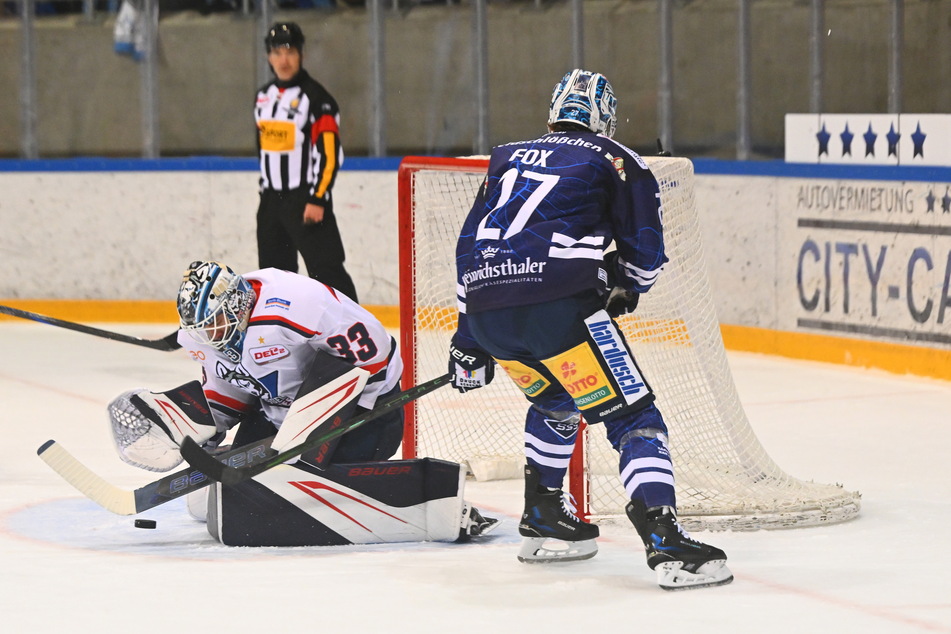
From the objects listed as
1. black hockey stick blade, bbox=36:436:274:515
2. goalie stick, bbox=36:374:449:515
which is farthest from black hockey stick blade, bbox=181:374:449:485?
black hockey stick blade, bbox=36:436:274:515

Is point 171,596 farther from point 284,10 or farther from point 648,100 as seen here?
point 284,10

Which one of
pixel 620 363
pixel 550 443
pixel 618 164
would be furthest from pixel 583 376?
pixel 618 164

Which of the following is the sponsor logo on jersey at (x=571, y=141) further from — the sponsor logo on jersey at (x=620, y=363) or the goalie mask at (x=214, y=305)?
the goalie mask at (x=214, y=305)

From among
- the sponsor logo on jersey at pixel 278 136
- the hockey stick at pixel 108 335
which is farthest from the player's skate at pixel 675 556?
the sponsor logo on jersey at pixel 278 136

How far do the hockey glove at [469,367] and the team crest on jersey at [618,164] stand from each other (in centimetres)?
47

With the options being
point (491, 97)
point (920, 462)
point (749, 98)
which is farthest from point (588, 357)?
point (491, 97)

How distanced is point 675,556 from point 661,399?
1120mm

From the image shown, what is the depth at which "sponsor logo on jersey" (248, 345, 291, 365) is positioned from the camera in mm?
3275

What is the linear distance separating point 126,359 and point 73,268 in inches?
55.2

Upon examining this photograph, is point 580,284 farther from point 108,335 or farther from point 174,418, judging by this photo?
point 108,335

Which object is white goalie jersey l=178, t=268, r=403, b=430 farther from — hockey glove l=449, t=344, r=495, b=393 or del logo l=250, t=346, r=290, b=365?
hockey glove l=449, t=344, r=495, b=393

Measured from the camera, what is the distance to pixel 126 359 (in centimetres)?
626

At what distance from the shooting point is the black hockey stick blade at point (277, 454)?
3111 millimetres

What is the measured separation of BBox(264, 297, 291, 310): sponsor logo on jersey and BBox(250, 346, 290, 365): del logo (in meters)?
0.09
